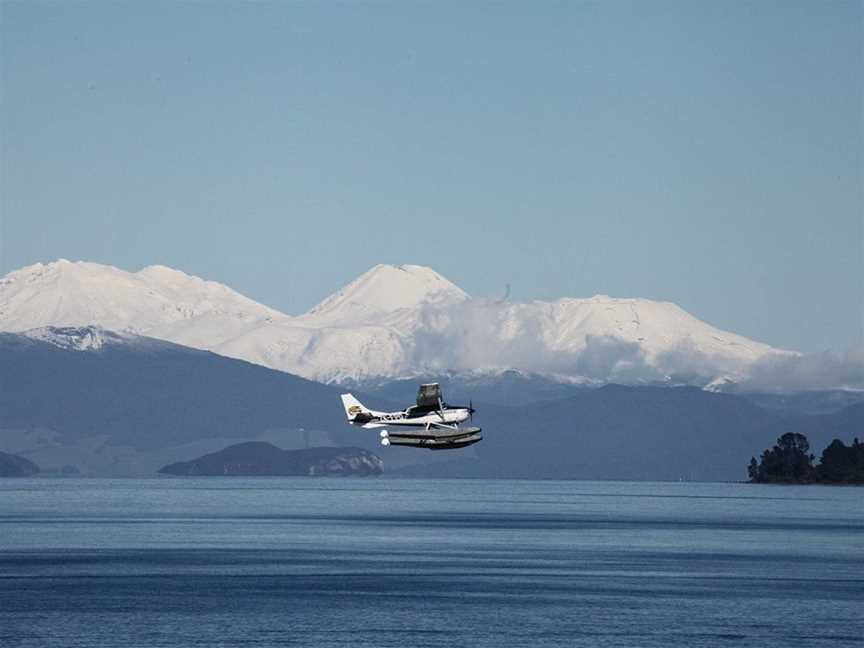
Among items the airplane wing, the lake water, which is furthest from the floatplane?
the lake water

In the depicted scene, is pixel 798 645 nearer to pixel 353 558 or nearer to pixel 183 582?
pixel 183 582

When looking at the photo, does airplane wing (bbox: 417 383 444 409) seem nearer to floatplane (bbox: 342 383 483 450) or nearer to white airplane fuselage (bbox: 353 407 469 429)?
floatplane (bbox: 342 383 483 450)

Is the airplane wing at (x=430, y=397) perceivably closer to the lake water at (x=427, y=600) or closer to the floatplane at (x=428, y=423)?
the floatplane at (x=428, y=423)

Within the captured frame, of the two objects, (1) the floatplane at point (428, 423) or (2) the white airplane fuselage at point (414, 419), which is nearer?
(1) the floatplane at point (428, 423)

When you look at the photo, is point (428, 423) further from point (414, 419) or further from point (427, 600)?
point (427, 600)

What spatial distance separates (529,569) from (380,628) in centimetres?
5410

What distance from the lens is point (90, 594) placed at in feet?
480

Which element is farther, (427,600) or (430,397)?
(430,397)

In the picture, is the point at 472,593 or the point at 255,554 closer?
the point at 472,593

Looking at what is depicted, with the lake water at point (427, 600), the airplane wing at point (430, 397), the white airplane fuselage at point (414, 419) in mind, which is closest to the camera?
the lake water at point (427, 600)

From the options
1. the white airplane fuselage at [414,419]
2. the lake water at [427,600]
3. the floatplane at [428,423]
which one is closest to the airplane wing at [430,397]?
the floatplane at [428,423]

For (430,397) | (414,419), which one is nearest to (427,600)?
(414,419)

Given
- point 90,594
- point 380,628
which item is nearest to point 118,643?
point 380,628

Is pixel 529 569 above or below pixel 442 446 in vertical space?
below
